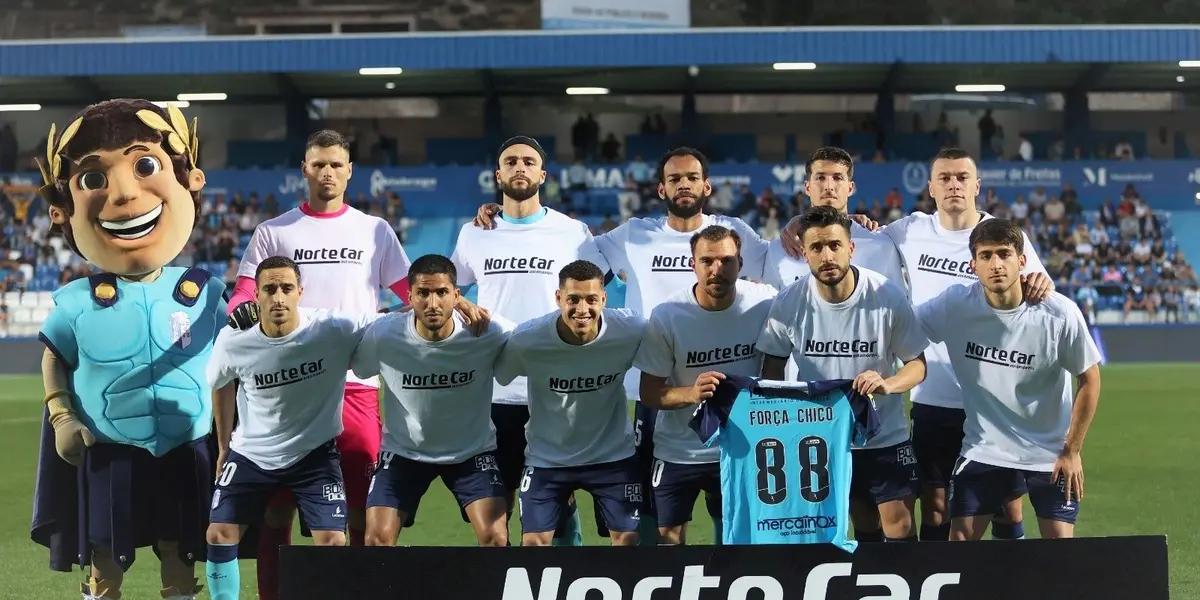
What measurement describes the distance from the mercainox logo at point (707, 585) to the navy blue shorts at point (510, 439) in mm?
1465

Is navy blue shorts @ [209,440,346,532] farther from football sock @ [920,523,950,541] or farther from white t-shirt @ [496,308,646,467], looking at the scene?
football sock @ [920,523,950,541]

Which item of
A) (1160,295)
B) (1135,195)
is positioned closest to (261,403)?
(1160,295)

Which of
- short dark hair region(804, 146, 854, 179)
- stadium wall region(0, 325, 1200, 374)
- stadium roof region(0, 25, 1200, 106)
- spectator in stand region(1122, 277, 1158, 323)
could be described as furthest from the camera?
stadium roof region(0, 25, 1200, 106)

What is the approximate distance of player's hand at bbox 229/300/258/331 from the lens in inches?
218

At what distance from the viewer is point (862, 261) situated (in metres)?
6.20

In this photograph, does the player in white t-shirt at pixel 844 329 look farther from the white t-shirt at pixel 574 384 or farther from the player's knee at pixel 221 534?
the player's knee at pixel 221 534

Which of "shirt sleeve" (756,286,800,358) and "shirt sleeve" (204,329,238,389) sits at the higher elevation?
"shirt sleeve" (756,286,800,358)

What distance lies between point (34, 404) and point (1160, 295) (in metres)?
18.7

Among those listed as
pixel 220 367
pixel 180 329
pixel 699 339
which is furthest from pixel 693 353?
pixel 180 329

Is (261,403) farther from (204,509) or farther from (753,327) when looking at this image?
(753,327)

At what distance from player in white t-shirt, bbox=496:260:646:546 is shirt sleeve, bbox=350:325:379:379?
543 mm

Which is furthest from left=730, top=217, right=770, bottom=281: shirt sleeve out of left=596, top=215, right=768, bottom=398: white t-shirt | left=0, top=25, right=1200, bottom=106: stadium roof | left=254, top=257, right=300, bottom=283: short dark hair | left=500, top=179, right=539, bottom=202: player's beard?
left=0, top=25, right=1200, bottom=106: stadium roof

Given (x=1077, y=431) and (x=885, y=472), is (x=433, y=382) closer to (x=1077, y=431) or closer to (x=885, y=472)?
(x=885, y=472)

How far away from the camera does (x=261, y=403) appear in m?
5.52
